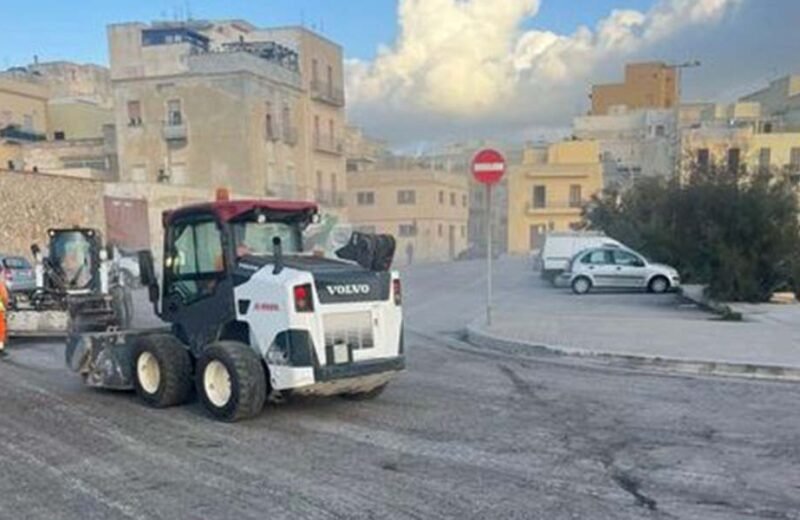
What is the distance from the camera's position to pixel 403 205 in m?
69.9

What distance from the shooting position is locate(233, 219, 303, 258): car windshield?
816 cm

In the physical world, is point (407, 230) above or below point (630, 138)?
below

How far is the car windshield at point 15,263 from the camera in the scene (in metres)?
21.8

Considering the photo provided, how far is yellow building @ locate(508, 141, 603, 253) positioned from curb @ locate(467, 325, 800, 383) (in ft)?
188

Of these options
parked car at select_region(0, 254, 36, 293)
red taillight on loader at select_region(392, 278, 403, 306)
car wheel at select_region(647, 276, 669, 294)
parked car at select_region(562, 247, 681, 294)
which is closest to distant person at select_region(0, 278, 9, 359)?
red taillight on loader at select_region(392, 278, 403, 306)

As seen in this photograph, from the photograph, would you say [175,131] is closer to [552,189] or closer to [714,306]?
[552,189]

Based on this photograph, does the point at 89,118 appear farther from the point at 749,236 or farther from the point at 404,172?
the point at 749,236

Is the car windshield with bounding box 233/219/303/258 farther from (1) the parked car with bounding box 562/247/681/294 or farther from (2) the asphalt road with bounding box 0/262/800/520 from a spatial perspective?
(1) the parked car with bounding box 562/247/681/294

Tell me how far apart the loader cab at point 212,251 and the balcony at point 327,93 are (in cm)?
4985

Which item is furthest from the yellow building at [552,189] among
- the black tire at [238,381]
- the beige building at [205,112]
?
the black tire at [238,381]

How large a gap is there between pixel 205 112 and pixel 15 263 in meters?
27.8

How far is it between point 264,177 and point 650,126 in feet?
141

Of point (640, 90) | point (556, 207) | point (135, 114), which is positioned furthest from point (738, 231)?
point (640, 90)

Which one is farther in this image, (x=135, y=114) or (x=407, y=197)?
(x=407, y=197)
